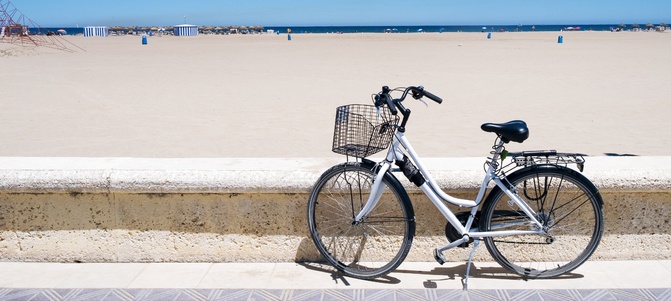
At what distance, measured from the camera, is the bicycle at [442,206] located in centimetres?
364

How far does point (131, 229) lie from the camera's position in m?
4.04

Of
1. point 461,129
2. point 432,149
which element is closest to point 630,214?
point 432,149

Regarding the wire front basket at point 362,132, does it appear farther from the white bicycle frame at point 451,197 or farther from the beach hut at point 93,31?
the beach hut at point 93,31

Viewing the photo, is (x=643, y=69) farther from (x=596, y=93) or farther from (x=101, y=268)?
(x=101, y=268)

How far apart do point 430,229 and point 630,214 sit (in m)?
1.21

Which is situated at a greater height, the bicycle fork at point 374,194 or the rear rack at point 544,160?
the rear rack at point 544,160

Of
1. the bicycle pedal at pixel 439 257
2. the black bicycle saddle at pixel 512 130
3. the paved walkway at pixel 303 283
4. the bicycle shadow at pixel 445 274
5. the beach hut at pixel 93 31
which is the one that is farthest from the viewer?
the beach hut at pixel 93 31

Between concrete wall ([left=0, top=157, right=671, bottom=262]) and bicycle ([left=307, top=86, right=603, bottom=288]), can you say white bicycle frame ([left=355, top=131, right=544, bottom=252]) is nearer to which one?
bicycle ([left=307, top=86, right=603, bottom=288])

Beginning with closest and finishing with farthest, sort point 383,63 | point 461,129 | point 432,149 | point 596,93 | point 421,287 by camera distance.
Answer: point 421,287
point 432,149
point 461,129
point 596,93
point 383,63

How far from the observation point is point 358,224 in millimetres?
3949

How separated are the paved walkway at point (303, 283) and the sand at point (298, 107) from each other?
5095 mm

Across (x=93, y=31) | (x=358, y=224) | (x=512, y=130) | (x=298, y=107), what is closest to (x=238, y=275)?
(x=358, y=224)

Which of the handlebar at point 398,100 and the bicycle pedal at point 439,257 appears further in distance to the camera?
the bicycle pedal at point 439,257

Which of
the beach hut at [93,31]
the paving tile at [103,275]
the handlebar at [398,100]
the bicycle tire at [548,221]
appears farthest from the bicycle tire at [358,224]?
the beach hut at [93,31]
